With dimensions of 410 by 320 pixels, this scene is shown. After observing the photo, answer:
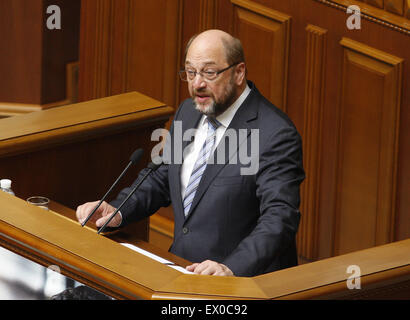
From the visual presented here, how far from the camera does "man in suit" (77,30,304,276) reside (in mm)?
2898

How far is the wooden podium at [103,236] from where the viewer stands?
233cm

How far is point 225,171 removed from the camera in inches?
118

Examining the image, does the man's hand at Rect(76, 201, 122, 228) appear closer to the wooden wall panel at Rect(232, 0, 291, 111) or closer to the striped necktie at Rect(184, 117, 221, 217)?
the striped necktie at Rect(184, 117, 221, 217)

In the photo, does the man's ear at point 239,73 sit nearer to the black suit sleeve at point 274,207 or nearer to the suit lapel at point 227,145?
the suit lapel at point 227,145

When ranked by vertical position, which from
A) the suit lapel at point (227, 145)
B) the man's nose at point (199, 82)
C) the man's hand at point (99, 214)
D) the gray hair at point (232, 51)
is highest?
the gray hair at point (232, 51)

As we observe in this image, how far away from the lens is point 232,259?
277cm

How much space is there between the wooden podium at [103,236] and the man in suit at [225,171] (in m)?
0.13

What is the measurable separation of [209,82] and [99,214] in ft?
1.56

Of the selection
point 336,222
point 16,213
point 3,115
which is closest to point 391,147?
point 336,222

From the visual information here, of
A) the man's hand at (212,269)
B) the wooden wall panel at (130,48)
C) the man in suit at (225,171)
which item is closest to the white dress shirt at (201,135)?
the man in suit at (225,171)

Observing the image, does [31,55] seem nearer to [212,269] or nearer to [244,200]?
[244,200]

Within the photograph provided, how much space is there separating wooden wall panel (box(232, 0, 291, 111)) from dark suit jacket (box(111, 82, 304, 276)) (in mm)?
777

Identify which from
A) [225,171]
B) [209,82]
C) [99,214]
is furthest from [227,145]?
[99,214]

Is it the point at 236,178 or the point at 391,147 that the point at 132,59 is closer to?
the point at 391,147
